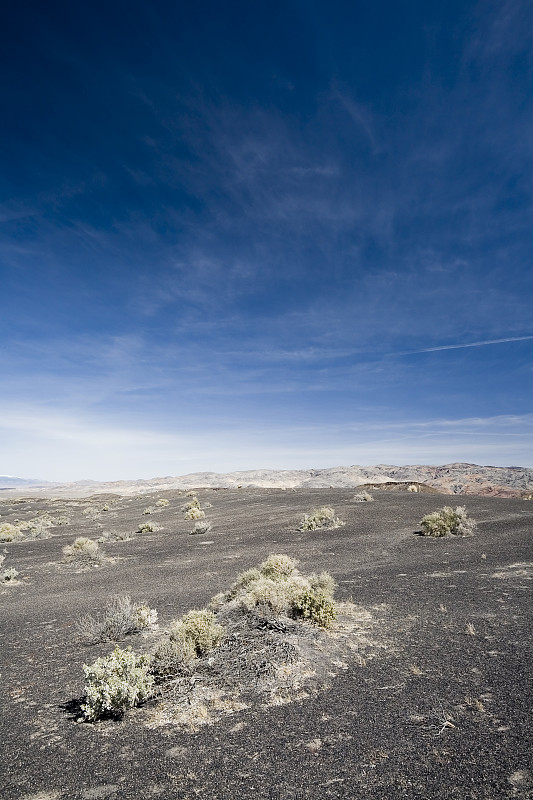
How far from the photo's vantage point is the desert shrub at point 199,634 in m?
7.38

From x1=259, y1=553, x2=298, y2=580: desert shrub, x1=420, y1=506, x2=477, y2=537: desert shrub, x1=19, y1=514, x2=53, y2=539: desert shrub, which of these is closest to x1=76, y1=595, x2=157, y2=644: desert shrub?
x1=259, y1=553, x2=298, y2=580: desert shrub

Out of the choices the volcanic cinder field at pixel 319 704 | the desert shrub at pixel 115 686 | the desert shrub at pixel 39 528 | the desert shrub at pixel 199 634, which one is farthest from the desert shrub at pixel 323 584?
the desert shrub at pixel 39 528

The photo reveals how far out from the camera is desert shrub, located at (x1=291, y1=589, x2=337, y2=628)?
845cm

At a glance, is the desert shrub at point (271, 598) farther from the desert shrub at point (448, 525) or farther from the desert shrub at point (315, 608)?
the desert shrub at point (448, 525)

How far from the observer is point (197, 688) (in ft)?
20.8

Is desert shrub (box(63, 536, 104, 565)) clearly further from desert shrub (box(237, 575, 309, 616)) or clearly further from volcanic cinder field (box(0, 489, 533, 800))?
desert shrub (box(237, 575, 309, 616))

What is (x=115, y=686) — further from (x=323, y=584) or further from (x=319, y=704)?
(x=323, y=584)

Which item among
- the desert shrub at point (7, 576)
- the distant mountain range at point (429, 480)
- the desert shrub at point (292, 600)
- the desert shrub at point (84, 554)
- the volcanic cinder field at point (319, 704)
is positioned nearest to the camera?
the volcanic cinder field at point (319, 704)

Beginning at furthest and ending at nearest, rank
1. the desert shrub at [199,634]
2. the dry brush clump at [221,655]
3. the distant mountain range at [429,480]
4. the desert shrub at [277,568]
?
1. the distant mountain range at [429,480]
2. the desert shrub at [277,568]
3. the desert shrub at [199,634]
4. the dry brush clump at [221,655]

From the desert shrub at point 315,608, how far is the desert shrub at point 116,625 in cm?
352

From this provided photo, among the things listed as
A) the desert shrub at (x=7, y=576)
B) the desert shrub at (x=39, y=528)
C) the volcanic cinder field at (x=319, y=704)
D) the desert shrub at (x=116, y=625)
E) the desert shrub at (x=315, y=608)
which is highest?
the desert shrub at (x=315, y=608)

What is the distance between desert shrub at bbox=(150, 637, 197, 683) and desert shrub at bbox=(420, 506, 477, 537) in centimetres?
1468

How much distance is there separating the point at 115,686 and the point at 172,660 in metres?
1.26

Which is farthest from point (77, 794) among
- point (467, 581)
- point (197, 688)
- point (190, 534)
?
point (190, 534)
